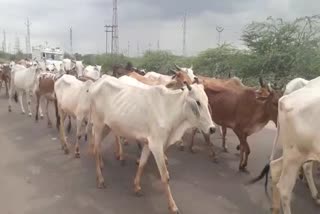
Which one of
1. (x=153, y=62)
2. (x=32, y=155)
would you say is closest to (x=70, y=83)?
(x=32, y=155)

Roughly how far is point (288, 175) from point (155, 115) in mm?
2005

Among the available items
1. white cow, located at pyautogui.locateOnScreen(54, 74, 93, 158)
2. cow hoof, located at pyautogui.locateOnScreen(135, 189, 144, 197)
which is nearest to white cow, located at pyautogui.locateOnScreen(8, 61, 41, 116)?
white cow, located at pyautogui.locateOnScreen(54, 74, 93, 158)

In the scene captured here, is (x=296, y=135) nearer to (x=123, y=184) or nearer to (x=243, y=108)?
(x=123, y=184)

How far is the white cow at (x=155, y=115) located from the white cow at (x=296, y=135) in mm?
1026

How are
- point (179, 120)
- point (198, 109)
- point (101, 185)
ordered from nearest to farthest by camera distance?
point (198, 109)
point (179, 120)
point (101, 185)

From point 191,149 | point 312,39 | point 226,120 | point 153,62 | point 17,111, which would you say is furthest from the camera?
point 153,62

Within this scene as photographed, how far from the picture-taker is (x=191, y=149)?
9.27m

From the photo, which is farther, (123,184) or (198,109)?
(123,184)

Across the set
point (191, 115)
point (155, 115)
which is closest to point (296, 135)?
point (191, 115)

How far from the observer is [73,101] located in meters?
9.20

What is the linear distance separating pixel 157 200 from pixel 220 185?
1.27m

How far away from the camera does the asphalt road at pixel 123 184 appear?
19.9ft

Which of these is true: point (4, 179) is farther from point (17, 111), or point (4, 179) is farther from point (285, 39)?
point (285, 39)

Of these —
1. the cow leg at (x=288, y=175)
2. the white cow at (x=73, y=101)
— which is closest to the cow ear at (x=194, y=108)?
the cow leg at (x=288, y=175)
